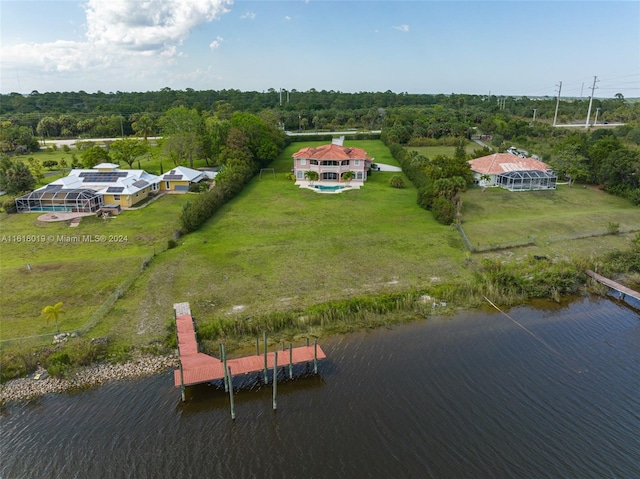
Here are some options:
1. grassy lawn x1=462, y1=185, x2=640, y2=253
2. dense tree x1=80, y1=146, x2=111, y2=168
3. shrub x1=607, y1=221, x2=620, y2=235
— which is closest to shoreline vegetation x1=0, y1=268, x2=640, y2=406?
grassy lawn x1=462, y1=185, x2=640, y2=253

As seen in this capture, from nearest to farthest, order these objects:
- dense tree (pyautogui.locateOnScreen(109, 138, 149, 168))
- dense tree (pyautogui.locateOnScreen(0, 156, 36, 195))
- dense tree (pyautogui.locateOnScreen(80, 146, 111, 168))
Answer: dense tree (pyautogui.locateOnScreen(0, 156, 36, 195)) → dense tree (pyautogui.locateOnScreen(80, 146, 111, 168)) → dense tree (pyautogui.locateOnScreen(109, 138, 149, 168))

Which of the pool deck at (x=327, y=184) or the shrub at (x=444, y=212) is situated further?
the pool deck at (x=327, y=184)

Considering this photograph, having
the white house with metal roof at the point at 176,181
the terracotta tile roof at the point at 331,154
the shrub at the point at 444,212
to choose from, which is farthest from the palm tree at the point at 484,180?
the white house with metal roof at the point at 176,181

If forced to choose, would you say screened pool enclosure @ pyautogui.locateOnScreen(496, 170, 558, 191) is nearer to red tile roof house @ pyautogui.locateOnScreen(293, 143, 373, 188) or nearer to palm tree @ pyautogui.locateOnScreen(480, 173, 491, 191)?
palm tree @ pyautogui.locateOnScreen(480, 173, 491, 191)

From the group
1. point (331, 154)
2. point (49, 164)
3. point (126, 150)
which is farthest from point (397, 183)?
point (49, 164)

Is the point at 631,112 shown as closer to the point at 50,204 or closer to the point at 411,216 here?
the point at 411,216

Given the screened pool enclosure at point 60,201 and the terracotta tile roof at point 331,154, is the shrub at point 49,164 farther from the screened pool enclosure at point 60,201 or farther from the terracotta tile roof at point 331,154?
the terracotta tile roof at point 331,154
